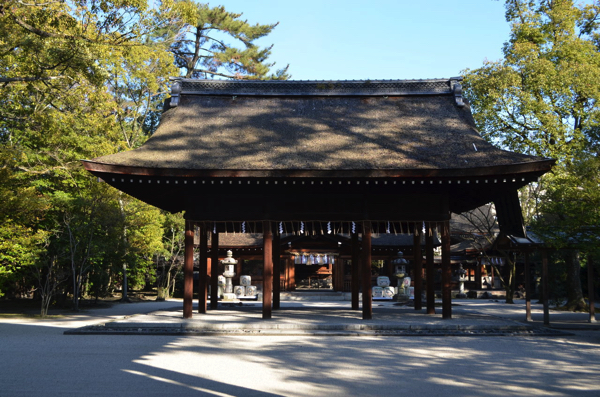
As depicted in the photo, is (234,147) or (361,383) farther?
(234,147)

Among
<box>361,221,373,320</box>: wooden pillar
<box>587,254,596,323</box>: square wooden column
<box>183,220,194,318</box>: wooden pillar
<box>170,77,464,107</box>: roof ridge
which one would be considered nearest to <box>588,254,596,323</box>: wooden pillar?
<box>587,254,596,323</box>: square wooden column

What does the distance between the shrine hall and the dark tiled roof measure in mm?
32

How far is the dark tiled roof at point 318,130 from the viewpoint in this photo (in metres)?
11.5

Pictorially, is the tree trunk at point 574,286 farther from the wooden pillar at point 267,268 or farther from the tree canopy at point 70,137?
the tree canopy at point 70,137

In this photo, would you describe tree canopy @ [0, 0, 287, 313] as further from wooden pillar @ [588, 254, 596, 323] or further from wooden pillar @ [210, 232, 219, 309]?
wooden pillar @ [588, 254, 596, 323]

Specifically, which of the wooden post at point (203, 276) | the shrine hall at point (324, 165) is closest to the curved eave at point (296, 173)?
the shrine hall at point (324, 165)

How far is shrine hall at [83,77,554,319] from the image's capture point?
11141mm

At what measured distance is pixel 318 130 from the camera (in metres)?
13.6

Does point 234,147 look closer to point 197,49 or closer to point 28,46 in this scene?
point 28,46

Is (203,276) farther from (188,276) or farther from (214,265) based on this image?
(188,276)

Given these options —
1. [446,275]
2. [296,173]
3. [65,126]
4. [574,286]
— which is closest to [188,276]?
[296,173]

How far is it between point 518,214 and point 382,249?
15.7m

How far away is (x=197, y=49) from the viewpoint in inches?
1396

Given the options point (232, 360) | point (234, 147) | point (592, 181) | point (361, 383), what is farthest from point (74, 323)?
point (592, 181)
